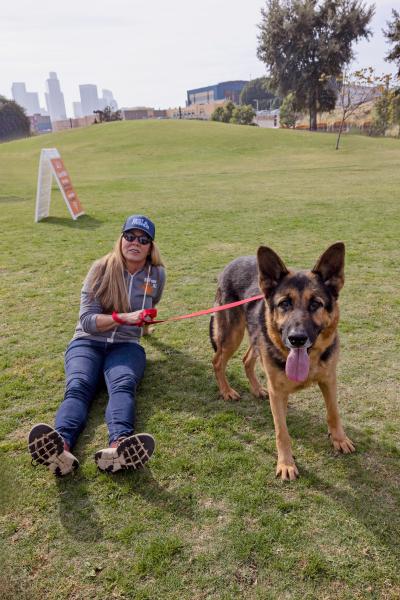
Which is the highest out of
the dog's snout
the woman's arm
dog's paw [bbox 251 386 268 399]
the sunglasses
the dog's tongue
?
the sunglasses

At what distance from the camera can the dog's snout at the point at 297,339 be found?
116 inches

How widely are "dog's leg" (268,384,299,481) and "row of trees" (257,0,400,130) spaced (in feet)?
193

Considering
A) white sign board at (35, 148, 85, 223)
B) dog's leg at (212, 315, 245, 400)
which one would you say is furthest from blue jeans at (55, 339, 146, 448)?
white sign board at (35, 148, 85, 223)

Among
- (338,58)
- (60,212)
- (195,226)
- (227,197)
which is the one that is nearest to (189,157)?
(227,197)

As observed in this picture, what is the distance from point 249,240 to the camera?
10.5 meters

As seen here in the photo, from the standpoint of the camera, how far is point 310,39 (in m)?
53.9

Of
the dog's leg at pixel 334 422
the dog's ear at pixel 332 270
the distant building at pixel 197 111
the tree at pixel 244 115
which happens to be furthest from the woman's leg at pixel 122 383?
the distant building at pixel 197 111

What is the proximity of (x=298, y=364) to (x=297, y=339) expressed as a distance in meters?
0.27

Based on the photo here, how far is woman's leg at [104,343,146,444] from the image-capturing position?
349 centimetres

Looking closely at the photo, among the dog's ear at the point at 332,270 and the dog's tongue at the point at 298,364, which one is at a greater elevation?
the dog's ear at the point at 332,270

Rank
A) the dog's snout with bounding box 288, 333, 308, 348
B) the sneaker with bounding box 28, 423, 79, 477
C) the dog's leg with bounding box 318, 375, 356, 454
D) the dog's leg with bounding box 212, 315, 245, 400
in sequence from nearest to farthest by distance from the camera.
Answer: the dog's snout with bounding box 288, 333, 308, 348 → the sneaker with bounding box 28, 423, 79, 477 → the dog's leg with bounding box 318, 375, 356, 454 → the dog's leg with bounding box 212, 315, 245, 400

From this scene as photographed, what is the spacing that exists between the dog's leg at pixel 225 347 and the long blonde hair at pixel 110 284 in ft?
3.48

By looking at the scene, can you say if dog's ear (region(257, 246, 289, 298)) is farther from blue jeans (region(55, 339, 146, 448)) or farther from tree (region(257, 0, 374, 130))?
tree (region(257, 0, 374, 130))

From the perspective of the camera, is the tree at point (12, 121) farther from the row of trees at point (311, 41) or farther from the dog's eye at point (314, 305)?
the dog's eye at point (314, 305)
